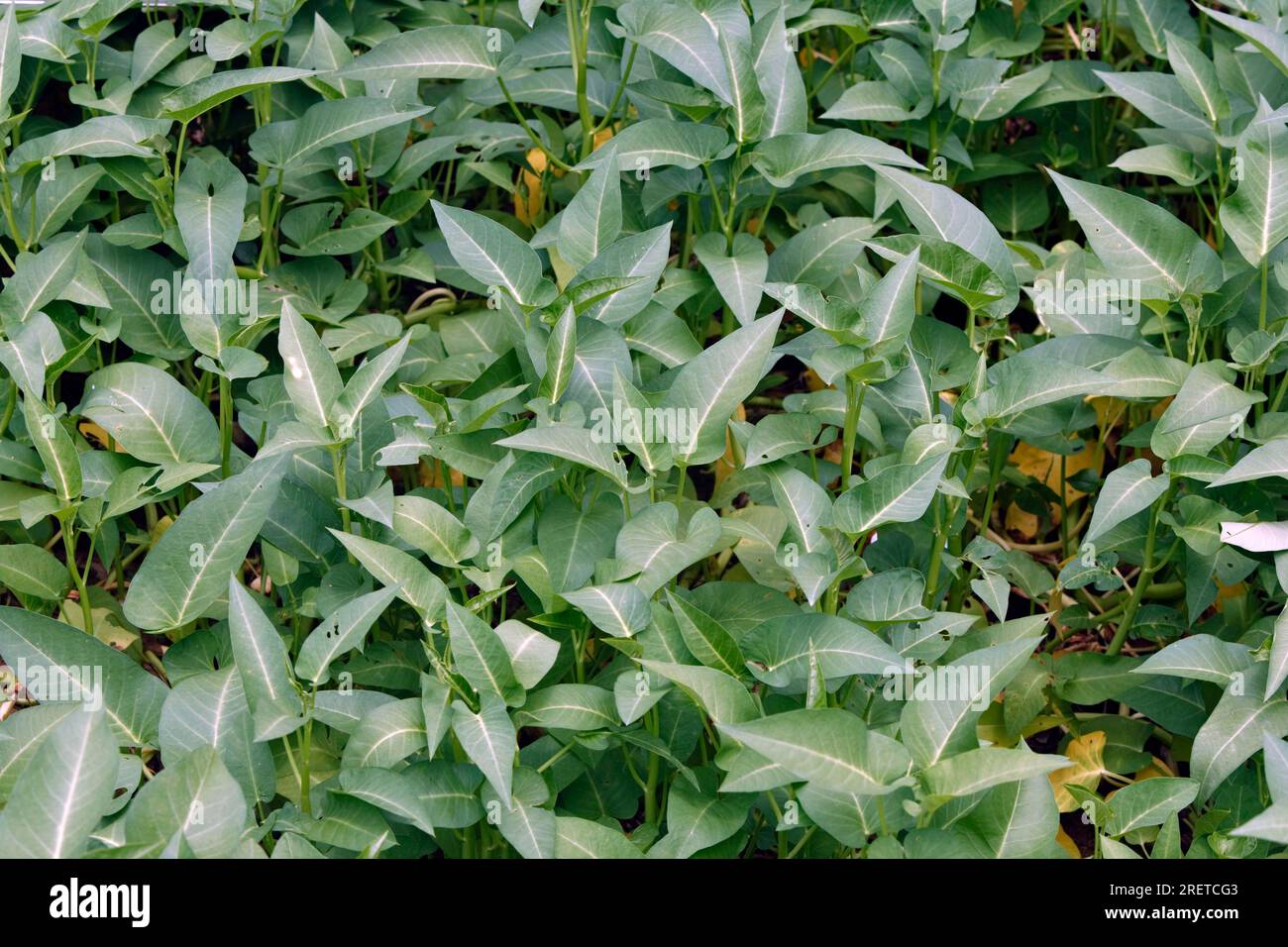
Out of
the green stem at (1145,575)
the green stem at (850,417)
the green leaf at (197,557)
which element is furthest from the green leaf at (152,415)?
the green stem at (1145,575)

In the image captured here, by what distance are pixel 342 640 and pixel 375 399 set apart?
54cm

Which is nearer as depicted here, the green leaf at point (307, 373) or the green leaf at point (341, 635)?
the green leaf at point (341, 635)

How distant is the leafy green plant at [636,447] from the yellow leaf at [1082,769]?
0.05 feet

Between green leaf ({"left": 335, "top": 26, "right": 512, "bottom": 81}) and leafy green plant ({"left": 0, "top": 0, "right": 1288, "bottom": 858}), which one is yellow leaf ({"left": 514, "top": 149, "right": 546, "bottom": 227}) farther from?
green leaf ({"left": 335, "top": 26, "right": 512, "bottom": 81})

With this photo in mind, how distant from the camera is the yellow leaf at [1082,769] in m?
2.40

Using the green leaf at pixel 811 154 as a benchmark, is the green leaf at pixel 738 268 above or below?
below

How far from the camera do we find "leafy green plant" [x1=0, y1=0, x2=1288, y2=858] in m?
1.95

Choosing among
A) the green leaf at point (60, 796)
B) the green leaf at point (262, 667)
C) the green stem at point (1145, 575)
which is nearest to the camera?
the green leaf at point (60, 796)

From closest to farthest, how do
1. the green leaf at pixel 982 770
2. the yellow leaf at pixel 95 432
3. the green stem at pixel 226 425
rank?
the green leaf at pixel 982 770 → the green stem at pixel 226 425 → the yellow leaf at pixel 95 432

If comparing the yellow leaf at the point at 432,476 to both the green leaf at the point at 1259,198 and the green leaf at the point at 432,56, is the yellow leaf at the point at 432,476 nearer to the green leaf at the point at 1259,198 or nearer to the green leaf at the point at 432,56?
the green leaf at the point at 432,56

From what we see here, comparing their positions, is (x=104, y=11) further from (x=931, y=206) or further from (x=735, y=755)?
(x=735, y=755)

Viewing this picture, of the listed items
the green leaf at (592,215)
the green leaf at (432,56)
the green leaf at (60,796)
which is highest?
the green leaf at (432,56)

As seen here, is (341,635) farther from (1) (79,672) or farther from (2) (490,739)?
(1) (79,672)

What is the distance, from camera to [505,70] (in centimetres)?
271
